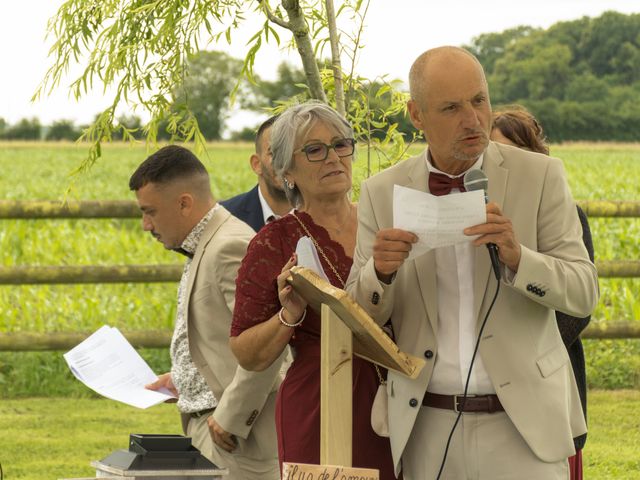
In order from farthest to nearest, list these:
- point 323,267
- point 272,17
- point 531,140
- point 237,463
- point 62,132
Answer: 1. point 62,132
2. point 272,17
3. point 237,463
4. point 531,140
5. point 323,267

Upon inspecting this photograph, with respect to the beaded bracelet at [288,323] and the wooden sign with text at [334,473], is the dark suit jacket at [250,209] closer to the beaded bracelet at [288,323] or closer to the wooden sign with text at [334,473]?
the beaded bracelet at [288,323]

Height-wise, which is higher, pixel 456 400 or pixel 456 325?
pixel 456 325

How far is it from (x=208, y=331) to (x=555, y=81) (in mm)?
50965

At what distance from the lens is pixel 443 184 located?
3.46m

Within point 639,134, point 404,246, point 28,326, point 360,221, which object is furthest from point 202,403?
point 639,134

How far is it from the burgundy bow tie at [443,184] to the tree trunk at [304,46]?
1.90 m

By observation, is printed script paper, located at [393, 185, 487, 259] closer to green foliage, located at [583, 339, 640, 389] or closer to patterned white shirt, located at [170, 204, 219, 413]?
patterned white shirt, located at [170, 204, 219, 413]

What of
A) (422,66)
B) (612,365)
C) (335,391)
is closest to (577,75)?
(612,365)

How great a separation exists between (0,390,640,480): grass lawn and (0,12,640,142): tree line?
1219 inches

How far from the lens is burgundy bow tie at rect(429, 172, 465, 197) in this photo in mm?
3445

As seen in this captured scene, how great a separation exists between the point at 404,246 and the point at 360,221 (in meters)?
0.41

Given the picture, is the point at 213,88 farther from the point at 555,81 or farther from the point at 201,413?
the point at 201,413

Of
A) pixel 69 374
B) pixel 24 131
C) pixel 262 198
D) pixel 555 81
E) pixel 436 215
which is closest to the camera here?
pixel 436 215

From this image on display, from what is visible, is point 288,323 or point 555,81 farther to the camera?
point 555,81
